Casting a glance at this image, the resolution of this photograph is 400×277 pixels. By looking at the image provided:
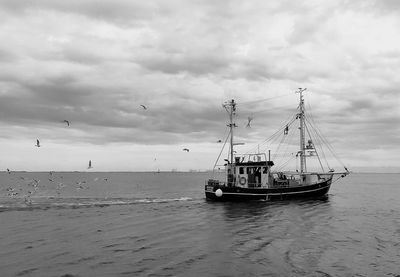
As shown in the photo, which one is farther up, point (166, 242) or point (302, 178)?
point (302, 178)

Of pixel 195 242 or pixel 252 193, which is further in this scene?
pixel 252 193

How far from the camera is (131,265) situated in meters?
20.7

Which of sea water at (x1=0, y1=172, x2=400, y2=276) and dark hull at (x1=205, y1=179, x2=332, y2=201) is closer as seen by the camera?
sea water at (x1=0, y1=172, x2=400, y2=276)

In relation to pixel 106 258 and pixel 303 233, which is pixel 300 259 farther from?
pixel 106 258

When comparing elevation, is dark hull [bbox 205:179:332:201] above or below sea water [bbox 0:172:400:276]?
above

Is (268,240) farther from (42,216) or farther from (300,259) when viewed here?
(42,216)

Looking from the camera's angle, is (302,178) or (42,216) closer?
(42,216)

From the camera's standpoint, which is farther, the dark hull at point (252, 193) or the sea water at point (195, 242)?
the dark hull at point (252, 193)

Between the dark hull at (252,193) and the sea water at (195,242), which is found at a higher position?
the dark hull at (252,193)

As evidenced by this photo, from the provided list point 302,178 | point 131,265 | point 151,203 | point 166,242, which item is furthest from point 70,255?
point 302,178

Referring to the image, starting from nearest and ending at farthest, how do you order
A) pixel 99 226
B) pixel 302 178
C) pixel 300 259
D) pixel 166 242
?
pixel 300 259
pixel 166 242
pixel 99 226
pixel 302 178

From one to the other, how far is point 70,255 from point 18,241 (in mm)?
6952

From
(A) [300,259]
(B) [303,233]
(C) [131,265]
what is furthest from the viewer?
(B) [303,233]

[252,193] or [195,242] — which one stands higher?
[252,193]
